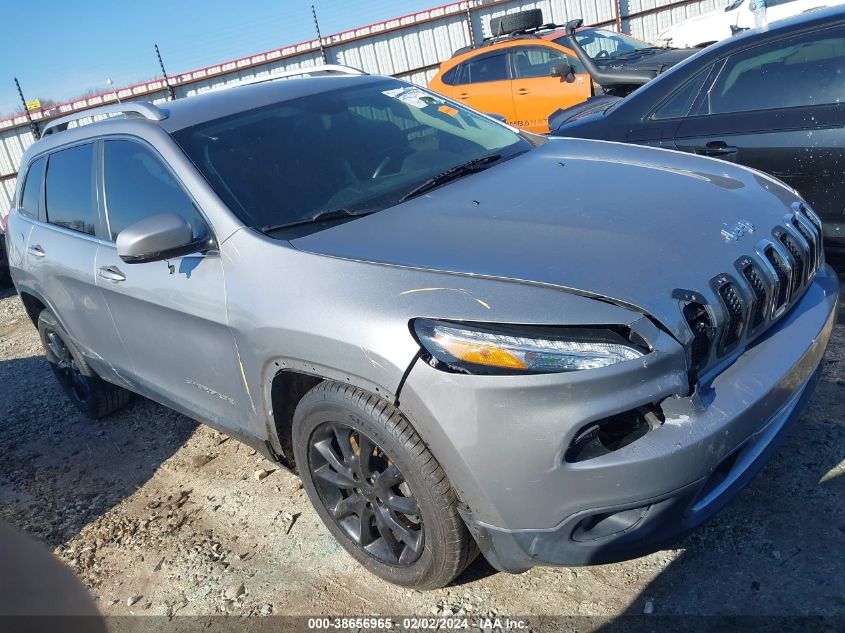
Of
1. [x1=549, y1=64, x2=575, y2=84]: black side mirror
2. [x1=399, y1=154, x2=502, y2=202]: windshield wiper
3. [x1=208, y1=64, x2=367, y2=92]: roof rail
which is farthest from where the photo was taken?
[x1=549, y1=64, x2=575, y2=84]: black side mirror

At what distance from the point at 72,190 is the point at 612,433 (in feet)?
10.2

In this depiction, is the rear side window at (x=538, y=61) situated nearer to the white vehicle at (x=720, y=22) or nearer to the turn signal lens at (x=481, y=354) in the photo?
the white vehicle at (x=720, y=22)

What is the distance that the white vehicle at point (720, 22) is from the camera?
10211 mm

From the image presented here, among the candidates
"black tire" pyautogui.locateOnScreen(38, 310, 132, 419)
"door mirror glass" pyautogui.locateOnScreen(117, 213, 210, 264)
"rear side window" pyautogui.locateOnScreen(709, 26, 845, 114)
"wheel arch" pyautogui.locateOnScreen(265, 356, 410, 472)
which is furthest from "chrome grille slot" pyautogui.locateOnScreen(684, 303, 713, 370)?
"black tire" pyautogui.locateOnScreen(38, 310, 132, 419)

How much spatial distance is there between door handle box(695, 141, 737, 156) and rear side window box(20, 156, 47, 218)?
12.6 ft

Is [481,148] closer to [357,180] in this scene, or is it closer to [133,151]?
[357,180]

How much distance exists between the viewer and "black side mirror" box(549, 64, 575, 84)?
8.66 m

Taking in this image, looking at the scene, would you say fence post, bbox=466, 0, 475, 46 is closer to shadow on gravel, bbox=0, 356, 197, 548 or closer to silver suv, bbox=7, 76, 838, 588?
shadow on gravel, bbox=0, 356, 197, 548

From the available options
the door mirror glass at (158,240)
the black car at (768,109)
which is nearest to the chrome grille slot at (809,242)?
the black car at (768,109)

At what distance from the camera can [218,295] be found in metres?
2.58

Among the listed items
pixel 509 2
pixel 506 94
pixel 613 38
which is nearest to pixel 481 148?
pixel 506 94

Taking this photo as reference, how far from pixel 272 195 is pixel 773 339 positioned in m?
1.86

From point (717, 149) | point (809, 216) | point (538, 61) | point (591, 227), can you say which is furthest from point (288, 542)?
point (538, 61)

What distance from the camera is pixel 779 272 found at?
7.50 feet
